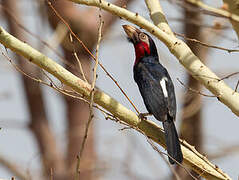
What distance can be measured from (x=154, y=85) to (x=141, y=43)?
0.69 meters

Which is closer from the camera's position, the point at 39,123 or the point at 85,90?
the point at 85,90

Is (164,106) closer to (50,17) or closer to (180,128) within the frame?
(180,128)

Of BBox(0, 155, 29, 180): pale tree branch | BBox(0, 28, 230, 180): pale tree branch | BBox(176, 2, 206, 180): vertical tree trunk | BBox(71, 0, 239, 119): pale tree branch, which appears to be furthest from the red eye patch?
BBox(0, 155, 29, 180): pale tree branch

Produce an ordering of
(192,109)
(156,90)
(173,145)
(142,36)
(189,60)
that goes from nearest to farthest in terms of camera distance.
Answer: (189,60)
(173,145)
(156,90)
(142,36)
(192,109)

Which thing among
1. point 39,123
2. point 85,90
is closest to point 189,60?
point 85,90

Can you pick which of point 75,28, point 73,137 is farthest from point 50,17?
point 73,137

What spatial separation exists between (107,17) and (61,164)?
284 centimetres

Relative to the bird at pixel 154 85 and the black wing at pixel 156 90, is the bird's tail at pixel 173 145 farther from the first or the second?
the black wing at pixel 156 90

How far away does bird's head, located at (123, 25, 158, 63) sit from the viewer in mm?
5120

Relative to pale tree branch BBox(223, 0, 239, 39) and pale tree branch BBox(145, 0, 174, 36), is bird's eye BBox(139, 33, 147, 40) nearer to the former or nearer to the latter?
pale tree branch BBox(145, 0, 174, 36)

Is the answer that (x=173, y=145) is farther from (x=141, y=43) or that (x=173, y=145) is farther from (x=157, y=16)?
(x=141, y=43)

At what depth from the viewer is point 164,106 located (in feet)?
14.7

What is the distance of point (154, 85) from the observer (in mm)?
→ 4699

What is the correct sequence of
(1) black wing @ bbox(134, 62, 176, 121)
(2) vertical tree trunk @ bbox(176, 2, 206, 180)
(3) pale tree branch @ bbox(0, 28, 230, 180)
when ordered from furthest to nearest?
(2) vertical tree trunk @ bbox(176, 2, 206, 180) → (1) black wing @ bbox(134, 62, 176, 121) → (3) pale tree branch @ bbox(0, 28, 230, 180)
